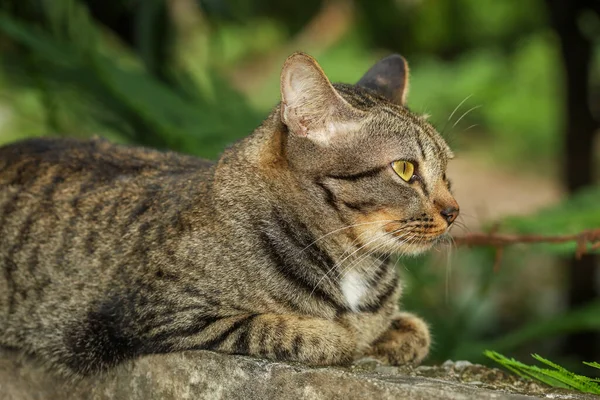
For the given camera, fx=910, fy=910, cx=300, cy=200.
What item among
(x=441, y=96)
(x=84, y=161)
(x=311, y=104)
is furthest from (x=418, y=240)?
(x=441, y=96)

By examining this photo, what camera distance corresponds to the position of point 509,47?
9.49 meters

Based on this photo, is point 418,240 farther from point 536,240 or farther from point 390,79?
point 390,79

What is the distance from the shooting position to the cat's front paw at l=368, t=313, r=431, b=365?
3.53 meters

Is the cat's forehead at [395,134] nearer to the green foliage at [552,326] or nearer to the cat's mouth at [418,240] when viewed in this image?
the cat's mouth at [418,240]

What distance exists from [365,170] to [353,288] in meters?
0.47

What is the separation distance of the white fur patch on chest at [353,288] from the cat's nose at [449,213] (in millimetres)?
403

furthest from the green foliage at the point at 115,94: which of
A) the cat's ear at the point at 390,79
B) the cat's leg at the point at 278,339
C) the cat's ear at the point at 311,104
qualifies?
→ the cat's leg at the point at 278,339

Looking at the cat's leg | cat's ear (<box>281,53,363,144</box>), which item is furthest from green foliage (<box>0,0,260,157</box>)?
the cat's leg

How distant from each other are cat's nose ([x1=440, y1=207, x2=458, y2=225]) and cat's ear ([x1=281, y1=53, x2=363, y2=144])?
1.56ft

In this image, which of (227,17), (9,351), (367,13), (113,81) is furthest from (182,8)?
(9,351)

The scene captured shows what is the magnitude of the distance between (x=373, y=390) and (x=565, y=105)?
13.4 ft

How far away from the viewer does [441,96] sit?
26.5 ft

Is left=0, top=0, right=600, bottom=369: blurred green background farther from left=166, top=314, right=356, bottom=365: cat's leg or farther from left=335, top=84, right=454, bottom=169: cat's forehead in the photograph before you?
left=166, top=314, right=356, bottom=365: cat's leg

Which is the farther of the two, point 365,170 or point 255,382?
point 365,170
